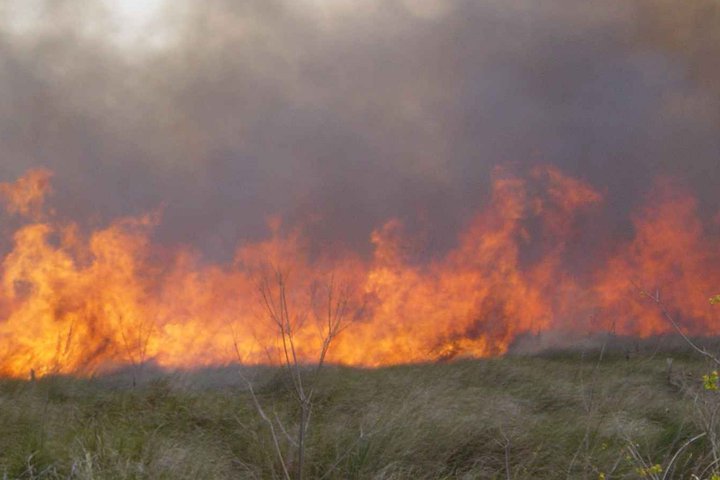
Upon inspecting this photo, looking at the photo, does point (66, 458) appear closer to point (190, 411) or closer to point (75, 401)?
point (190, 411)

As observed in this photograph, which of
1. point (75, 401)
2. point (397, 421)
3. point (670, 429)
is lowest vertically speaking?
point (670, 429)

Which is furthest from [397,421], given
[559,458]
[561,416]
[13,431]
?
[13,431]

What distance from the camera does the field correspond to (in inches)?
214

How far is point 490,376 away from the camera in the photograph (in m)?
10.7

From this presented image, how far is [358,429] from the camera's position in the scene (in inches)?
258

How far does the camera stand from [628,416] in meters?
8.03

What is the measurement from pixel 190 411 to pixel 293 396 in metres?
1.54

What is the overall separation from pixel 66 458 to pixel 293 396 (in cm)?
373

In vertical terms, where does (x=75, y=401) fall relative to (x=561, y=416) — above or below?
above

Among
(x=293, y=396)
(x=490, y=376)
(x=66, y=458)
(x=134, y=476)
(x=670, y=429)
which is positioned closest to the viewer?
(x=134, y=476)

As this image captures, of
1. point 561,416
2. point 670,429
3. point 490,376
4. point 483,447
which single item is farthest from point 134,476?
point 490,376

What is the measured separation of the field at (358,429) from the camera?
5.43 m

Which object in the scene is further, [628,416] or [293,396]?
[293,396]

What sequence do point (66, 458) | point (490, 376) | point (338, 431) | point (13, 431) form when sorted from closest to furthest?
point (66, 458) < point (13, 431) < point (338, 431) < point (490, 376)
